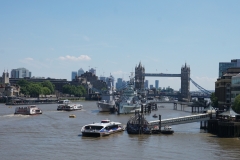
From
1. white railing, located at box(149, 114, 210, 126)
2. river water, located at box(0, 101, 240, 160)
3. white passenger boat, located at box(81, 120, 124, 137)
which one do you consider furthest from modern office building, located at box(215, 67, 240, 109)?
white passenger boat, located at box(81, 120, 124, 137)

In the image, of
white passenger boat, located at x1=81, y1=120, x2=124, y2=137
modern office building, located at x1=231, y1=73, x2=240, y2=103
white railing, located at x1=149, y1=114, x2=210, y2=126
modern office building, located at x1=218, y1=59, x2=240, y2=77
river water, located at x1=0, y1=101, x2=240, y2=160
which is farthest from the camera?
modern office building, located at x1=218, y1=59, x2=240, y2=77

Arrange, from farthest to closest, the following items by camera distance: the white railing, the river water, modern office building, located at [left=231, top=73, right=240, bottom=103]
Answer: modern office building, located at [left=231, top=73, right=240, bottom=103] < the white railing < the river water

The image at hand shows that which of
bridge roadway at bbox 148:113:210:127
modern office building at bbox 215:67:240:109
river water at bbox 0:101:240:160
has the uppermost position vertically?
modern office building at bbox 215:67:240:109

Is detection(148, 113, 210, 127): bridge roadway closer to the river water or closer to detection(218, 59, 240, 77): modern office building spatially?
the river water

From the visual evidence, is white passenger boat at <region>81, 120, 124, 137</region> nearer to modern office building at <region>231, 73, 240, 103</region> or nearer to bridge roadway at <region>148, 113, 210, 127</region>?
bridge roadway at <region>148, 113, 210, 127</region>

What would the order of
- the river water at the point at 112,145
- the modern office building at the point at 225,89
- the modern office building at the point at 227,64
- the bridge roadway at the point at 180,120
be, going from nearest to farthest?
the river water at the point at 112,145 < the bridge roadway at the point at 180,120 < the modern office building at the point at 225,89 < the modern office building at the point at 227,64

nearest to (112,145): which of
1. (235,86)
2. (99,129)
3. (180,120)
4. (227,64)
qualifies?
(99,129)

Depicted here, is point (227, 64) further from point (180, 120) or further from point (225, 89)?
point (180, 120)

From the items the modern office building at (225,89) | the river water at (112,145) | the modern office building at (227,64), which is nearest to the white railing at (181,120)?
the river water at (112,145)

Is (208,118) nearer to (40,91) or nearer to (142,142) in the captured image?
(142,142)

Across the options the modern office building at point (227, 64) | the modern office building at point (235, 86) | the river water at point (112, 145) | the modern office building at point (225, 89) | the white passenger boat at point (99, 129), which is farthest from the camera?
the modern office building at point (227, 64)

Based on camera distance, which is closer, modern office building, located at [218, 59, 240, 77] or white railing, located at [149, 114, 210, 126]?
white railing, located at [149, 114, 210, 126]

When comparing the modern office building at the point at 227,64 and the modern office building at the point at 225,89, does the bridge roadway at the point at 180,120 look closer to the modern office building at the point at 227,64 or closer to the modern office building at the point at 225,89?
the modern office building at the point at 225,89

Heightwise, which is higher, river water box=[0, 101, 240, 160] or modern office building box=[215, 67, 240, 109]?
modern office building box=[215, 67, 240, 109]
